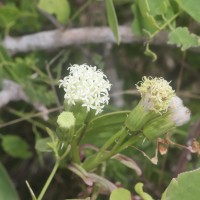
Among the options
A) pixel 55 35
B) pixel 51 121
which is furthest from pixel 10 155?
pixel 55 35

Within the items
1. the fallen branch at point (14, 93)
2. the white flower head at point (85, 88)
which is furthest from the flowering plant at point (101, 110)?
the fallen branch at point (14, 93)

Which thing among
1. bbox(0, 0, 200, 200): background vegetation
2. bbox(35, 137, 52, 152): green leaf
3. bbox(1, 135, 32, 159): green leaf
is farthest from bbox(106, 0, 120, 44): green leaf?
bbox(1, 135, 32, 159): green leaf

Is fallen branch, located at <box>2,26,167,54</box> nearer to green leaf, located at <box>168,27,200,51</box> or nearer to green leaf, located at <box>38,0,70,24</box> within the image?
green leaf, located at <box>38,0,70,24</box>

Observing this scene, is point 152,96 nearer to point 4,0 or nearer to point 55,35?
point 55,35

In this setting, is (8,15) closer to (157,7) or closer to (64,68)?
(64,68)

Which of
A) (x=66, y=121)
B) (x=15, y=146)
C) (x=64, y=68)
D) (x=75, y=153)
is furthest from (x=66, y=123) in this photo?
(x=64, y=68)

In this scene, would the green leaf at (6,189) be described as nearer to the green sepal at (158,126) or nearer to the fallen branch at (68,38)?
the green sepal at (158,126)
